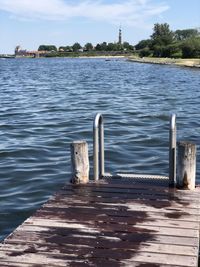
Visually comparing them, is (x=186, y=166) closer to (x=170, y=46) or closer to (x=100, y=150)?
(x=100, y=150)

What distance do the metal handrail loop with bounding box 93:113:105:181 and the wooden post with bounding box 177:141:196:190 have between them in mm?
1364

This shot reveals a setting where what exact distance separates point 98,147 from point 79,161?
705 millimetres

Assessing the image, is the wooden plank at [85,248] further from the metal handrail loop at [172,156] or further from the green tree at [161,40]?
the green tree at [161,40]

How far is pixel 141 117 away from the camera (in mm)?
21672

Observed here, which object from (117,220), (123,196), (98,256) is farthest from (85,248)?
(123,196)

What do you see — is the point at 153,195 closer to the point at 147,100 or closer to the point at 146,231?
the point at 146,231

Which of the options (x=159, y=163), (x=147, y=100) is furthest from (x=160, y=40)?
(x=159, y=163)

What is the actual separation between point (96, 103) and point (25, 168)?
1606 centimetres

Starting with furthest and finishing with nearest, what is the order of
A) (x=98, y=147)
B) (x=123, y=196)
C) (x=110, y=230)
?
(x=98, y=147) → (x=123, y=196) → (x=110, y=230)

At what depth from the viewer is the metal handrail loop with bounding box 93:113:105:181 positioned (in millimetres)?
8070

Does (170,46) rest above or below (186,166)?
above

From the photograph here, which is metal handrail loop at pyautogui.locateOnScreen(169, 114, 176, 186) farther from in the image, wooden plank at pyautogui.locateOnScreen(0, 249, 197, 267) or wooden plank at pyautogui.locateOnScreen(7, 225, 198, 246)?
wooden plank at pyautogui.locateOnScreen(0, 249, 197, 267)

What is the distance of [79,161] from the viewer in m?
8.02

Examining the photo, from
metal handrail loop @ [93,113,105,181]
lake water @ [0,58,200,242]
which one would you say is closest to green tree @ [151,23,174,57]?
lake water @ [0,58,200,242]
